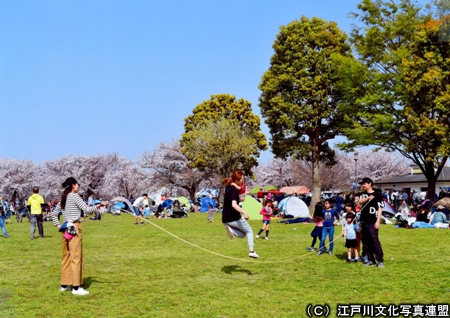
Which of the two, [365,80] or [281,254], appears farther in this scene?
[365,80]

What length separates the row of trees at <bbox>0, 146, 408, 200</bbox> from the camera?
196 ft

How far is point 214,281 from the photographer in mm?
9258

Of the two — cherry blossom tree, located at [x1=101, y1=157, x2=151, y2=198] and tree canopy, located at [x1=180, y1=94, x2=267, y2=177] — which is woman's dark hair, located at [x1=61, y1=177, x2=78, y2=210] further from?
cherry blossom tree, located at [x1=101, y1=157, x2=151, y2=198]

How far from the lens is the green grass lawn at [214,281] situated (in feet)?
23.8

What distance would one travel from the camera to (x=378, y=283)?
8789mm

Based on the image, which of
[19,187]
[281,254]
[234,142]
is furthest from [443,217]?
[19,187]

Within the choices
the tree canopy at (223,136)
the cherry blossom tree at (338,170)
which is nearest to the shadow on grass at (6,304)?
the tree canopy at (223,136)

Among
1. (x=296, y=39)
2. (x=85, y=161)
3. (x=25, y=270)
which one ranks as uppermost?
(x=296, y=39)

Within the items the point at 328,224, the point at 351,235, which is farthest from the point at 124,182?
the point at 351,235

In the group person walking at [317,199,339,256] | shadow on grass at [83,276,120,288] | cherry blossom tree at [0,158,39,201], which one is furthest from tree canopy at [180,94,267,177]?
shadow on grass at [83,276,120,288]

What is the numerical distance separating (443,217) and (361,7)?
54.7 ft

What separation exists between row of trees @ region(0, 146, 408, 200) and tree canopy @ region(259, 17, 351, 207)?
51.4ft

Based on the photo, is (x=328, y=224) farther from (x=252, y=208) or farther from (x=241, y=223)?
(x=252, y=208)

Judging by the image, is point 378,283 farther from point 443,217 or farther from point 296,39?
point 296,39
